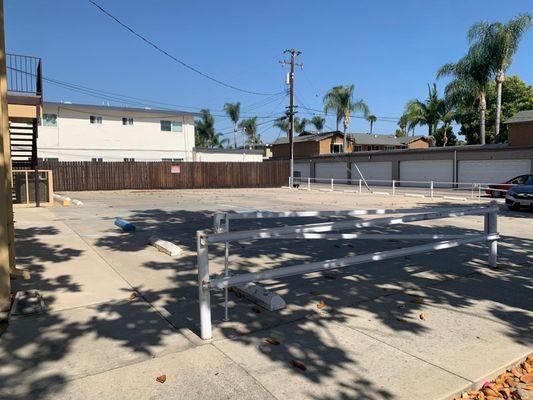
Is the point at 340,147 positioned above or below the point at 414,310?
above

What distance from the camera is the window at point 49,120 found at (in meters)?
34.4

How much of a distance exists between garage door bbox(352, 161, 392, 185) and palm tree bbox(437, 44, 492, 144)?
898 centimetres

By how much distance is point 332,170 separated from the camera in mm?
55969

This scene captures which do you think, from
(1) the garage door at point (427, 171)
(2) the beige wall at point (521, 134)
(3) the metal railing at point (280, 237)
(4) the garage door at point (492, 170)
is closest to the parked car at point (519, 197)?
(3) the metal railing at point (280, 237)

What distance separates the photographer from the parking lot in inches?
131

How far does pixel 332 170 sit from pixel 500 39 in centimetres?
2261

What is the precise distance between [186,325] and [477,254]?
5.48 meters

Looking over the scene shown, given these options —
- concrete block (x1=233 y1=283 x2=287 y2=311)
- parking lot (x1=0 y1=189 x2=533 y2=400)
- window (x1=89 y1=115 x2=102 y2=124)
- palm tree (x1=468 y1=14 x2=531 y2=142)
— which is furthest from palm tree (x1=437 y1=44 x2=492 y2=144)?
concrete block (x1=233 y1=283 x2=287 y2=311)

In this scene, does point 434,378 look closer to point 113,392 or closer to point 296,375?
point 296,375

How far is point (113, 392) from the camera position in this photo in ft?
10.5

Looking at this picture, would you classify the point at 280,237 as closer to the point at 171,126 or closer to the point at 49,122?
the point at 49,122

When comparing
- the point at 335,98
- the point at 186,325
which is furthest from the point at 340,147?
the point at 186,325

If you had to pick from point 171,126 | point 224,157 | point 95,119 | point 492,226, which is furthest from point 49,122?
point 492,226

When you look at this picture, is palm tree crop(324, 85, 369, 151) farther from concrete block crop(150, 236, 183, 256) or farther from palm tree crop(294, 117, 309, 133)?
concrete block crop(150, 236, 183, 256)
